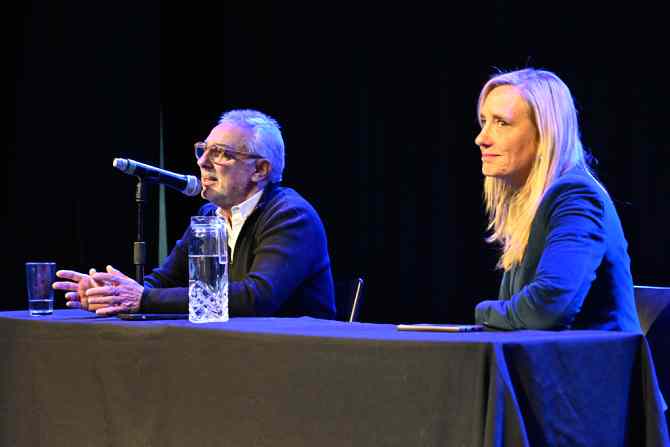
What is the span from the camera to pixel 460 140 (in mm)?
4238

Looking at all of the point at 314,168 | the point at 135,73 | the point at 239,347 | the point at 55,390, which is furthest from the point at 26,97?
the point at 239,347

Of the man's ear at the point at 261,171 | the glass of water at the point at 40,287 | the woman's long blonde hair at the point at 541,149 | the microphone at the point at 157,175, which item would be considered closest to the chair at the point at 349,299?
the man's ear at the point at 261,171

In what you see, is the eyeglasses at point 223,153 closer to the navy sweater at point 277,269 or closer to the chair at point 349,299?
the navy sweater at point 277,269

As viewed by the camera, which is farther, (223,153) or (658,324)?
(223,153)

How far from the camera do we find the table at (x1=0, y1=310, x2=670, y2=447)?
1.53m

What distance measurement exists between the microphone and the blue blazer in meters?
0.94

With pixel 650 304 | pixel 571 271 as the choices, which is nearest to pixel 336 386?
pixel 571 271

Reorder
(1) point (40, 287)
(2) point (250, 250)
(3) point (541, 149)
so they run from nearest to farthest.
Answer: (3) point (541, 149) → (1) point (40, 287) → (2) point (250, 250)

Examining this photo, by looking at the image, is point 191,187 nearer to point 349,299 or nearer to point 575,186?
point 349,299

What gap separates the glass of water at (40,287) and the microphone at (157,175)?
12.6 inches

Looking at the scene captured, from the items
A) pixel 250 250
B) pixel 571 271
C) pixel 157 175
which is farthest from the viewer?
pixel 250 250

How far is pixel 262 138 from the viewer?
305 centimetres

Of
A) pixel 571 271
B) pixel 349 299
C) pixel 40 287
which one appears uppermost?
pixel 571 271

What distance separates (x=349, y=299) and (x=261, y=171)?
517mm
